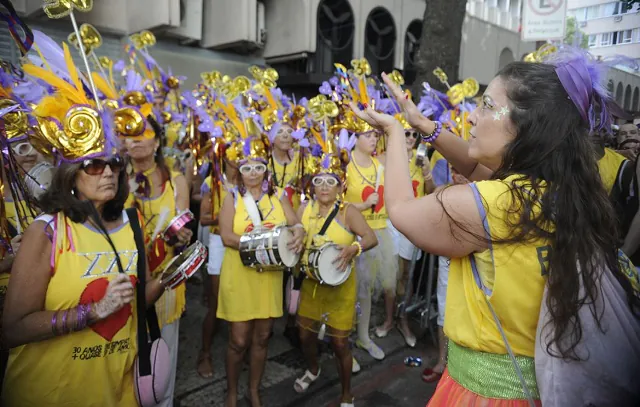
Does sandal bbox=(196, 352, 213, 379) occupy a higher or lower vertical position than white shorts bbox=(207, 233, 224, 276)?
lower

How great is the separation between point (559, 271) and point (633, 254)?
3154 millimetres

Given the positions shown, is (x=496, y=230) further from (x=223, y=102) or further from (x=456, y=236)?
(x=223, y=102)

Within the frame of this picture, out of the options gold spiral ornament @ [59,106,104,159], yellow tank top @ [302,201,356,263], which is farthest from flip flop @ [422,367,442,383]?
gold spiral ornament @ [59,106,104,159]

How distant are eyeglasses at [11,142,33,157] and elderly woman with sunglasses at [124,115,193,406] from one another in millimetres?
652

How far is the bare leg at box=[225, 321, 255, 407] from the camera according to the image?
11.1 feet

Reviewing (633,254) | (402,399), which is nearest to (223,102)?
(402,399)

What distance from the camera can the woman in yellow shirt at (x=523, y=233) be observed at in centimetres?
132

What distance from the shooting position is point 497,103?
1.47m

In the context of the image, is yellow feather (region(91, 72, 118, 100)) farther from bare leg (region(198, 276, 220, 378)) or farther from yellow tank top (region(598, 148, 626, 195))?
yellow tank top (region(598, 148, 626, 195))

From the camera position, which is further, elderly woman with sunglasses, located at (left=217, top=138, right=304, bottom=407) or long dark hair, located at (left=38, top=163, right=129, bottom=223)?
elderly woman with sunglasses, located at (left=217, top=138, right=304, bottom=407)

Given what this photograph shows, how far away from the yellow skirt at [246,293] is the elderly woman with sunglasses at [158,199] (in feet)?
1.20

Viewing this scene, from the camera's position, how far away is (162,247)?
10.5ft

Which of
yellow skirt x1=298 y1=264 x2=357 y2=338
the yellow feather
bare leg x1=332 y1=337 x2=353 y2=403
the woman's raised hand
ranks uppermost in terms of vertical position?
the yellow feather

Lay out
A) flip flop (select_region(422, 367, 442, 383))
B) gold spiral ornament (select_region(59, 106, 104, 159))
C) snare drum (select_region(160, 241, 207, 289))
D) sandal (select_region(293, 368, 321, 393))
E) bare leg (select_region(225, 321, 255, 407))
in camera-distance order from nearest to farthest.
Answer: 1. gold spiral ornament (select_region(59, 106, 104, 159))
2. snare drum (select_region(160, 241, 207, 289))
3. bare leg (select_region(225, 321, 255, 407))
4. sandal (select_region(293, 368, 321, 393))
5. flip flop (select_region(422, 367, 442, 383))
